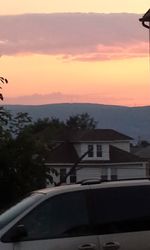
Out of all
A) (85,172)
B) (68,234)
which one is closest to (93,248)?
(68,234)

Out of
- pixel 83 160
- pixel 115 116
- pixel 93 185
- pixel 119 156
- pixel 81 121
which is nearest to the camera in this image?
pixel 93 185

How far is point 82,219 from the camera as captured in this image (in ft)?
27.6

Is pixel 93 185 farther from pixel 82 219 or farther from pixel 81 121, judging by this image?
pixel 81 121

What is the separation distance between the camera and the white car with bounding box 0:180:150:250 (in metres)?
8.20

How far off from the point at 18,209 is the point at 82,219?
72cm

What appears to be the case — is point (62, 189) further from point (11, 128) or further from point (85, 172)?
point (85, 172)

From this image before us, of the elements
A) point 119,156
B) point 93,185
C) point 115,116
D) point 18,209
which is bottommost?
point 119,156

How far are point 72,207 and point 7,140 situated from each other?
17.9 feet

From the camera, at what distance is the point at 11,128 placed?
1420cm

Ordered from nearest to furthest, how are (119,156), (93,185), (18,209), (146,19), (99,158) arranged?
(18,209) → (93,185) → (146,19) → (99,158) → (119,156)

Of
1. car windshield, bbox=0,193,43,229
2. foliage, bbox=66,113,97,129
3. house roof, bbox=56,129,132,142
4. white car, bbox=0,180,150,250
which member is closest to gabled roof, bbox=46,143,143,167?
house roof, bbox=56,129,132,142

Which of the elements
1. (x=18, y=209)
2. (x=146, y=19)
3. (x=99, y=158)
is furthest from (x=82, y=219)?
(x=99, y=158)

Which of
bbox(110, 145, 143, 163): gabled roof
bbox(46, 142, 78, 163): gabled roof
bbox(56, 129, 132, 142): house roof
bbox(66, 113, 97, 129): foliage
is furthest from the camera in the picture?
bbox(66, 113, 97, 129): foliage

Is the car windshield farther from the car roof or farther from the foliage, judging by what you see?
the foliage
